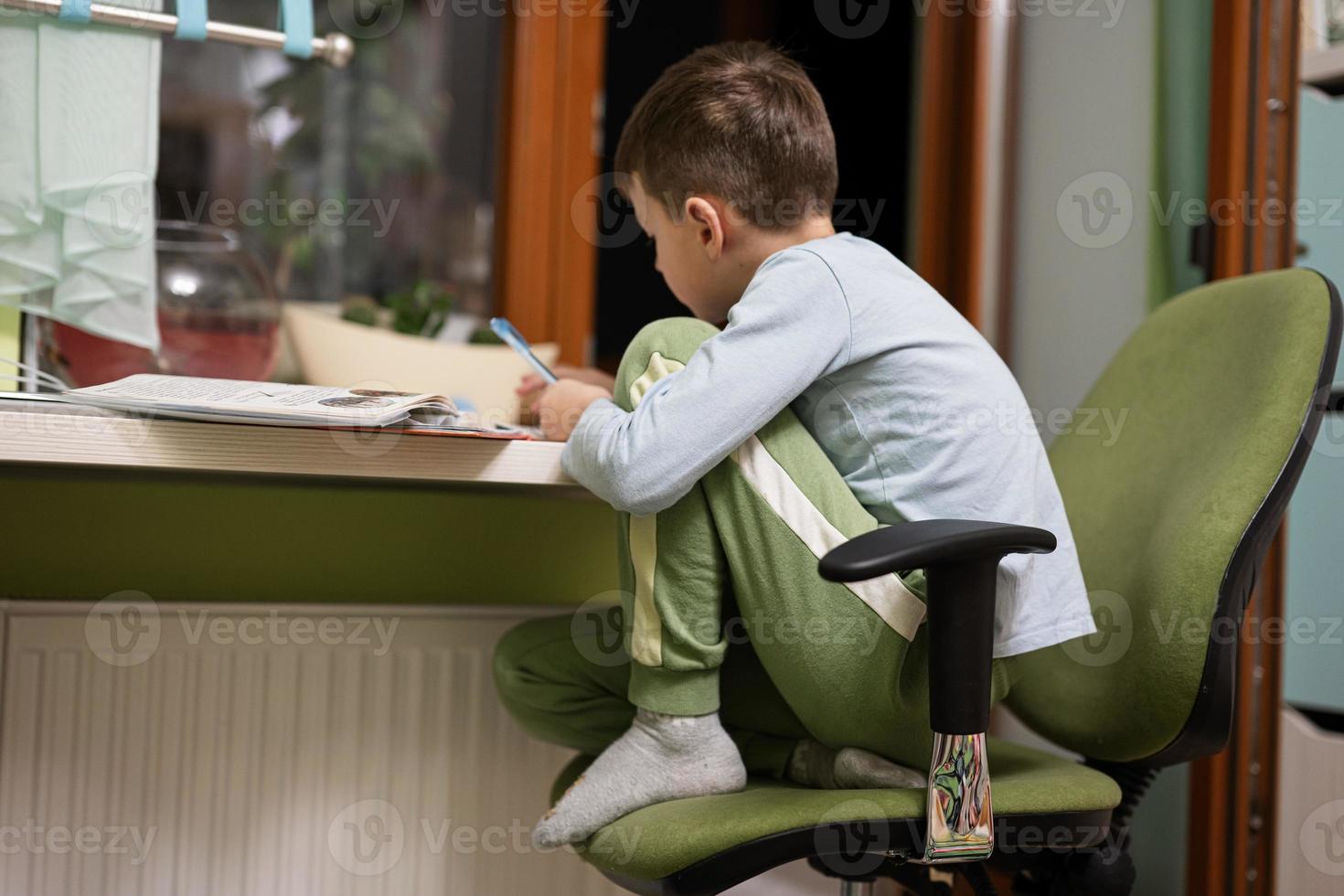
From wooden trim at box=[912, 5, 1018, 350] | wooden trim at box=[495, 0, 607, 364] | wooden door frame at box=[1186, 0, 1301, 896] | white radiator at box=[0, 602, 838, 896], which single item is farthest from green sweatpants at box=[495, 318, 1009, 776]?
wooden trim at box=[912, 5, 1018, 350]

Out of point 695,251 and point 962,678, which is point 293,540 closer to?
point 695,251

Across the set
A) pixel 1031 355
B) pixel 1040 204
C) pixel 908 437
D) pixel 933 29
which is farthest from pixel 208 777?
pixel 933 29

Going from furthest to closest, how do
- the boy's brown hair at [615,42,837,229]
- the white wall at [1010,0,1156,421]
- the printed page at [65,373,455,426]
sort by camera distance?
the white wall at [1010,0,1156,421]
the boy's brown hair at [615,42,837,229]
the printed page at [65,373,455,426]

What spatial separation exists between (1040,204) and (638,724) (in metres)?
1.35

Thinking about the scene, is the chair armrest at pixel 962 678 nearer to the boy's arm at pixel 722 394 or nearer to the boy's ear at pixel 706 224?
the boy's arm at pixel 722 394

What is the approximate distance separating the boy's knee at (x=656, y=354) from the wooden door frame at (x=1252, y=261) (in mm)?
872

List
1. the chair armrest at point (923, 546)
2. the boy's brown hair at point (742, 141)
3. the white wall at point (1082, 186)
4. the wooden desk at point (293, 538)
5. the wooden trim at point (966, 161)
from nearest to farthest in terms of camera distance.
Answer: the chair armrest at point (923, 546) < the boy's brown hair at point (742, 141) < the wooden desk at point (293, 538) < the white wall at point (1082, 186) < the wooden trim at point (966, 161)

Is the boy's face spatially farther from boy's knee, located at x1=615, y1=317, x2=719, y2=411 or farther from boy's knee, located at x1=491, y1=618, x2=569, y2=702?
boy's knee, located at x1=491, y1=618, x2=569, y2=702

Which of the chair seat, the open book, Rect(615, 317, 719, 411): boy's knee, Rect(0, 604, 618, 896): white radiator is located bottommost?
Rect(0, 604, 618, 896): white radiator

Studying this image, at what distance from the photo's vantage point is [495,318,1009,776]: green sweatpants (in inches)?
31.4

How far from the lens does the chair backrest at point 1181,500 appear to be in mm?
835

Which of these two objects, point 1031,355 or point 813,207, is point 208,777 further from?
point 1031,355

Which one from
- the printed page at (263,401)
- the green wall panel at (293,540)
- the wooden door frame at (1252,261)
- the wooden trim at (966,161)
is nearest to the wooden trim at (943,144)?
the wooden trim at (966,161)

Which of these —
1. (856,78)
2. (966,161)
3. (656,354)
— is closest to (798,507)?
(656,354)
